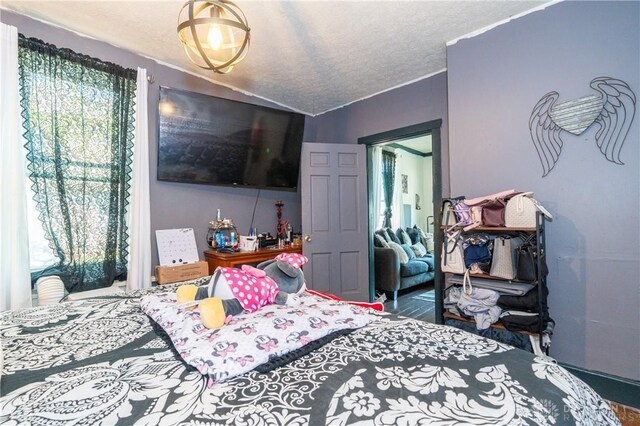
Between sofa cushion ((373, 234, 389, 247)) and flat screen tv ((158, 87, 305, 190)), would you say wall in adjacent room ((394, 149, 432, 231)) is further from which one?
flat screen tv ((158, 87, 305, 190))

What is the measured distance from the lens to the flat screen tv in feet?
8.36

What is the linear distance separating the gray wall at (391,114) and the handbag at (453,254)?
781 mm

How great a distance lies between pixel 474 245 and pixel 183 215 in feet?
8.63

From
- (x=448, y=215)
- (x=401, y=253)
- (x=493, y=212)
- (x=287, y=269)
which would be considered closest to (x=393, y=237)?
(x=401, y=253)

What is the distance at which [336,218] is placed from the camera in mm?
3430

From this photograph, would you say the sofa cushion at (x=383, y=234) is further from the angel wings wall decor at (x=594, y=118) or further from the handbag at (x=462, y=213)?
the angel wings wall decor at (x=594, y=118)

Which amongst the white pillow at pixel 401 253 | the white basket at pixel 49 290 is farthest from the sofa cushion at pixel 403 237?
the white basket at pixel 49 290

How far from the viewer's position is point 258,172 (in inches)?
124

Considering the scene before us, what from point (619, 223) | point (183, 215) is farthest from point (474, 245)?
point (183, 215)

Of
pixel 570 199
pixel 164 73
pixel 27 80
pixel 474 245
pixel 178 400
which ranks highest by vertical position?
pixel 164 73

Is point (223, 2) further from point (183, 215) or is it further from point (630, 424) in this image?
point (630, 424)

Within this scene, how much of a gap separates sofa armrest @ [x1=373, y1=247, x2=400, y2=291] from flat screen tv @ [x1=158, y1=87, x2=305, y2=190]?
164 centimetres

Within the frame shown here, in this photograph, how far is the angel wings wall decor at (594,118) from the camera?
5.77 ft

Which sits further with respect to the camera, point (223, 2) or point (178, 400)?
point (223, 2)
